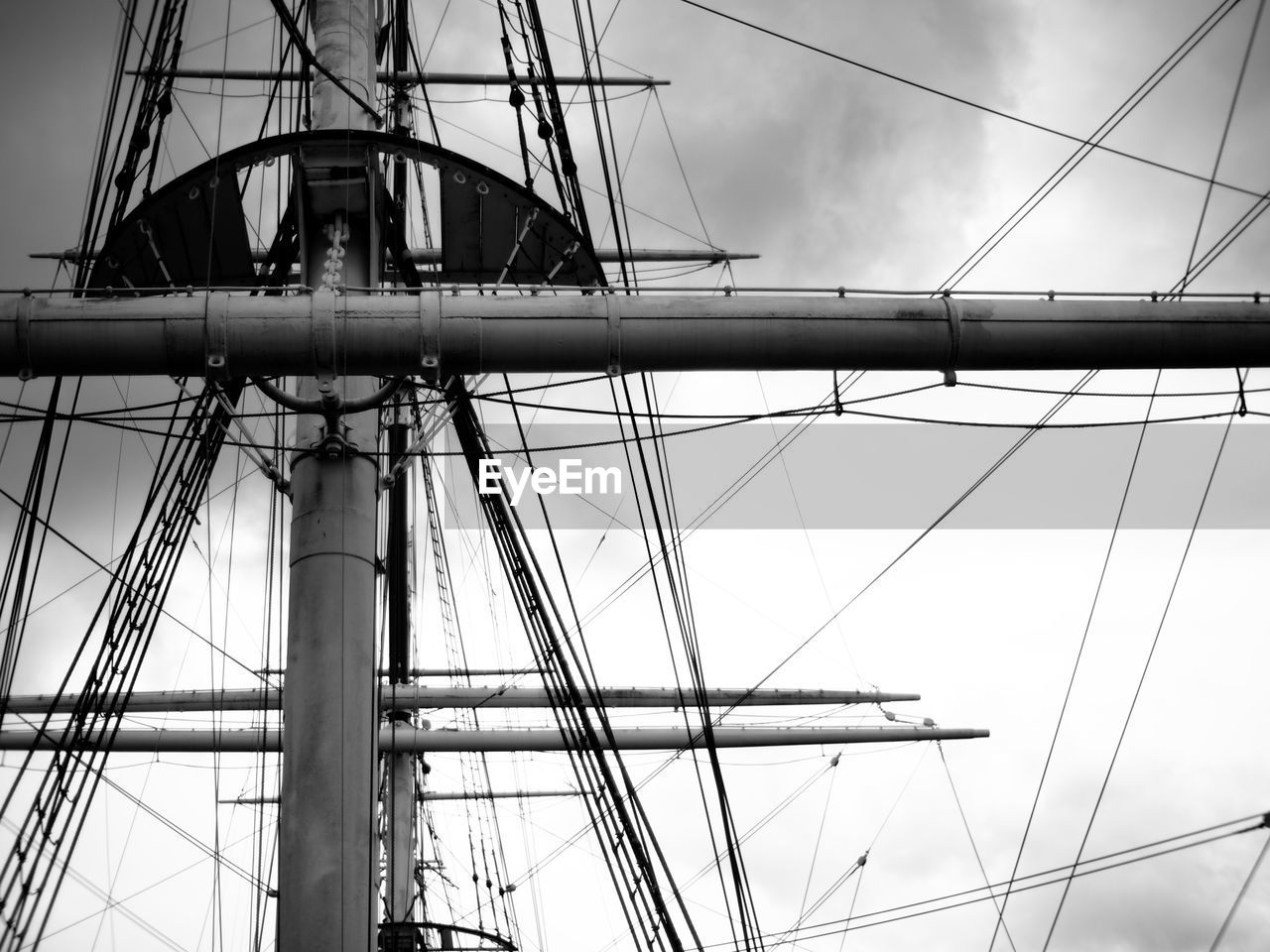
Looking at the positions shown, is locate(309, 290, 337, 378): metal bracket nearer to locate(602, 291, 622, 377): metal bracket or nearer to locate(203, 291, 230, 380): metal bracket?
locate(203, 291, 230, 380): metal bracket

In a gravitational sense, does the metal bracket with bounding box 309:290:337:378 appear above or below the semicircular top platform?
below

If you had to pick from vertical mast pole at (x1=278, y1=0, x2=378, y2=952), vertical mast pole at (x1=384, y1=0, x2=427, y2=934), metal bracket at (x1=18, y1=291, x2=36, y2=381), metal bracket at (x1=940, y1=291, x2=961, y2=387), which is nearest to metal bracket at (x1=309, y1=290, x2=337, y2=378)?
vertical mast pole at (x1=278, y1=0, x2=378, y2=952)

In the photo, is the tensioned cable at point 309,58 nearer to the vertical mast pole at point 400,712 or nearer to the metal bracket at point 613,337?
the metal bracket at point 613,337

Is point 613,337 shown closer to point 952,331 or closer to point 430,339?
point 430,339

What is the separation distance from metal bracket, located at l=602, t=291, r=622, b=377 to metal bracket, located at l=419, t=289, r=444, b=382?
106cm

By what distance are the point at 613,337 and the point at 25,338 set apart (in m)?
3.58

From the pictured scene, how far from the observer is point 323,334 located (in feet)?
30.2

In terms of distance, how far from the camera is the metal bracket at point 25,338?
9.12m

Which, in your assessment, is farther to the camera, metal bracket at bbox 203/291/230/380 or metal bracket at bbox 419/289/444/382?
metal bracket at bbox 419/289/444/382

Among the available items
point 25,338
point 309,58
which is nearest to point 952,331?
point 309,58

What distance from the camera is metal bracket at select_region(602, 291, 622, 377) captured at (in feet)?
31.0

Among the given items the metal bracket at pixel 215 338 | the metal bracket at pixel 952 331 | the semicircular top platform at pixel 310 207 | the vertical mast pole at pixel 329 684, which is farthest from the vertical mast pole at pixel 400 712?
the metal bracket at pixel 952 331

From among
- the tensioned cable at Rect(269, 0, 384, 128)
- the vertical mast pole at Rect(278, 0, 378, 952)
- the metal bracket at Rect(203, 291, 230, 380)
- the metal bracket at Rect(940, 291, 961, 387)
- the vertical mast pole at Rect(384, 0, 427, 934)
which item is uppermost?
the vertical mast pole at Rect(384, 0, 427, 934)

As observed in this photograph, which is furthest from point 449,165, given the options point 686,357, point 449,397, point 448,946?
point 448,946
